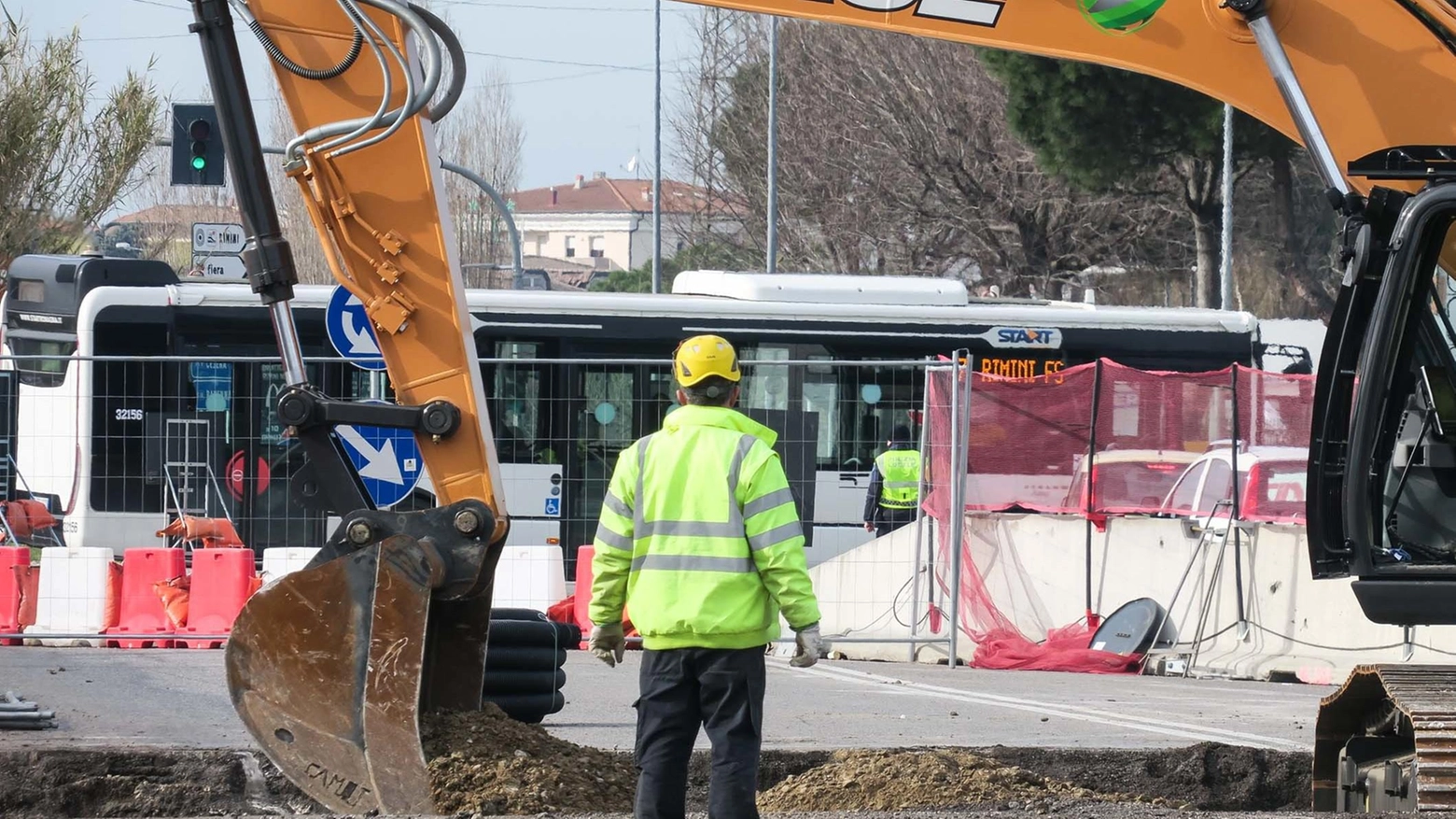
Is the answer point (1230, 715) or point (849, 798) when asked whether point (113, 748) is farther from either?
point (1230, 715)

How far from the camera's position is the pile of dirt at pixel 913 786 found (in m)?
7.12

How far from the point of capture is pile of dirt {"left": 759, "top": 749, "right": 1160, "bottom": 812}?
7.12 metres

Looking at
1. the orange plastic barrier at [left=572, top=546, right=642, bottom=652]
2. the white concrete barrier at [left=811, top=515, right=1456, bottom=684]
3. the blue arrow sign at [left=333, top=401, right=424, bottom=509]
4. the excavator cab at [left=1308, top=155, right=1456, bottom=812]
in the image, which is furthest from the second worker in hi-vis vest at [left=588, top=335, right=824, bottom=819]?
the white concrete barrier at [left=811, top=515, right=1456, bottom=684]

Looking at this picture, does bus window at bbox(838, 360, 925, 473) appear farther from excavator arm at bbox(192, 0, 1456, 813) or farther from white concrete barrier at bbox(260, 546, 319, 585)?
excavator arm at bbox(192, 0, 1456, 813)

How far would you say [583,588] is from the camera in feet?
46.9

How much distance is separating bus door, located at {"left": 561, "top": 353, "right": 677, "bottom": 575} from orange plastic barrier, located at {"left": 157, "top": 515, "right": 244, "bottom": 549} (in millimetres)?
3184

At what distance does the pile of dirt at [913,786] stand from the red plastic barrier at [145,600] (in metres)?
7.36

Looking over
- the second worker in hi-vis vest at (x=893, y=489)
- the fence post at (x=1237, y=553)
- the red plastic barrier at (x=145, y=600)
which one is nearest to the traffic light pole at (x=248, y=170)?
the red plastic barrier at (x=145, y=600)

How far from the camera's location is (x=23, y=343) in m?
20.6

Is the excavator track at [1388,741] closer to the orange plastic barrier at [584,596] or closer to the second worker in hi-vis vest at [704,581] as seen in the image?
the second worker in hi-vis vest at [704,581]

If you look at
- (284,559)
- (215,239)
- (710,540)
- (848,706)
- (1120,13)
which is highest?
(215,239)

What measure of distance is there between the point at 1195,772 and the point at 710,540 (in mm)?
3683

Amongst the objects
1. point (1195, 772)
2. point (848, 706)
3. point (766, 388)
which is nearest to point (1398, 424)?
point (1195, 772)

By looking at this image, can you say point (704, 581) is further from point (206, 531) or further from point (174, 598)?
point (206, 531)
